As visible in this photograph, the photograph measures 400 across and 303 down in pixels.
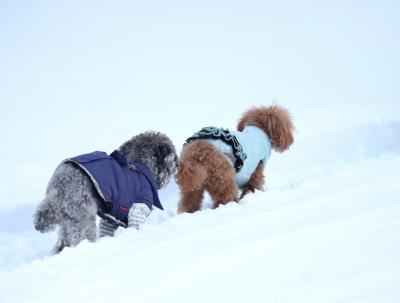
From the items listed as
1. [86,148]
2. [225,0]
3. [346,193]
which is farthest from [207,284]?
[225,0]

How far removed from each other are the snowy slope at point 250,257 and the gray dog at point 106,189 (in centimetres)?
23

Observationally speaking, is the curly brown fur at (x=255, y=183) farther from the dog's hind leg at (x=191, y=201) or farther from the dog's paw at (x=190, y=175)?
the dog's paw at (x=190, y=175)

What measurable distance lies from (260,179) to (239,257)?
272 centimetres

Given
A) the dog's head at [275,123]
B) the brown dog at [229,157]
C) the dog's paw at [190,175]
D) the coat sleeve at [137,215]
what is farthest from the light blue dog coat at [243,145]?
the coat sleeve at [137,215]

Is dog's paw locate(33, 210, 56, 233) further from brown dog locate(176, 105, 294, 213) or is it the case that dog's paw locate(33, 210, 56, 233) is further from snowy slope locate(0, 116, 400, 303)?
brown dog locate(176, 105, 294, 213)

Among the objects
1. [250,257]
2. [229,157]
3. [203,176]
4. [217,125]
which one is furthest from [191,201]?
[217,125]

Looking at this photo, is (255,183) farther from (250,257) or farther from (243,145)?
(250,257)

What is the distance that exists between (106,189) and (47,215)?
0.52 metres

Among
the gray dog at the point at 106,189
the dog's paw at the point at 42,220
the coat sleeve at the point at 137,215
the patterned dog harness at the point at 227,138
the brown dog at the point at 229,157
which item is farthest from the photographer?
the patterned dog harness at the point at 227,138

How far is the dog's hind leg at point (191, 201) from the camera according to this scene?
5145 millimetres

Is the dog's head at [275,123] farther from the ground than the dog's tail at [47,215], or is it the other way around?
the dog's head at [275,123]

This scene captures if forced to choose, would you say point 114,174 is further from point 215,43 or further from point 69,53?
point 215,43

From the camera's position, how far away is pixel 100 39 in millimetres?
15266

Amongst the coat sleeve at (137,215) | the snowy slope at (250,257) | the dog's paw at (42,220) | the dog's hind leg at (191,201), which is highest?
the dog's hind leg at (191,201)
